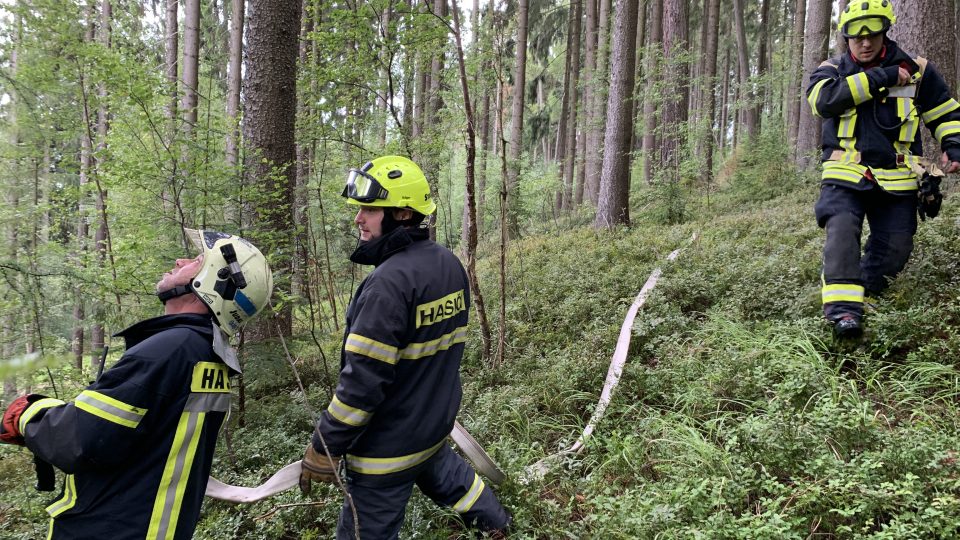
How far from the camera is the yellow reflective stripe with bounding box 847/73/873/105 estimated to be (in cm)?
366

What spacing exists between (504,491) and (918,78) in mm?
4220

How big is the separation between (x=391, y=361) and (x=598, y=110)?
1474 centimetres

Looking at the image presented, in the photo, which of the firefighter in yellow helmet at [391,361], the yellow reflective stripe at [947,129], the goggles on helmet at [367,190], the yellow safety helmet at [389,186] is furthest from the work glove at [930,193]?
the goggles on helmet at [367,190]

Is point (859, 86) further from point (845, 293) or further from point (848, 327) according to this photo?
point (848, 327)

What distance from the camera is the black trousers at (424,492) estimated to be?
259 centimetres

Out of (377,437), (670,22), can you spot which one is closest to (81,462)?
(377,437)

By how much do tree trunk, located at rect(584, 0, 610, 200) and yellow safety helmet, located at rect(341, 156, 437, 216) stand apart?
40.0 feet

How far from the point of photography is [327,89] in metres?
5.86

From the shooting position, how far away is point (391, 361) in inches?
95.5

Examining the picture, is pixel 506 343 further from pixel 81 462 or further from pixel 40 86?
pixel 40 86

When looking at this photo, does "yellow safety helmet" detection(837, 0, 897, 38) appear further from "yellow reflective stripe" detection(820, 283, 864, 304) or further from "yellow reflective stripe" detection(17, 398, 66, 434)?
"yellow reflective stripe" detection(17, 398, 66, 434)

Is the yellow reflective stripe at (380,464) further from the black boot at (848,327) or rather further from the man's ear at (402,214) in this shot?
the black boot at (848,327)

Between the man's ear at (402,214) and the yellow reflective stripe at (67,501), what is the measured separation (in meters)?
1.76

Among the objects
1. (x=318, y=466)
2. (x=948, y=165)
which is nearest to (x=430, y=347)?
(x=318, y=466)
